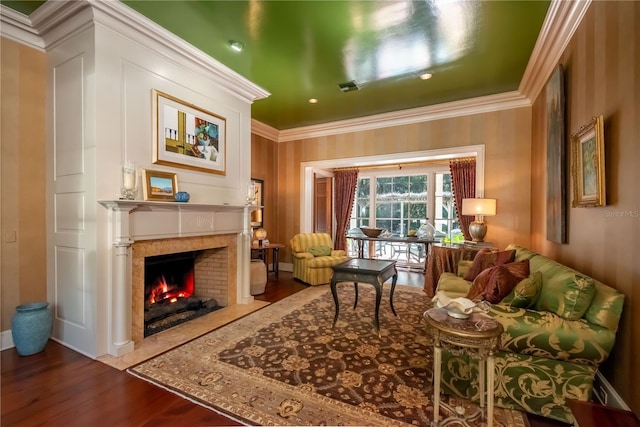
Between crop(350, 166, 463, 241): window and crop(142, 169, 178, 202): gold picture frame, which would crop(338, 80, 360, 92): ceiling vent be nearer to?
crop(142, 169, 178, 202): gold picture frame

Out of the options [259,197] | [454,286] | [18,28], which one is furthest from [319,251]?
[18,28]

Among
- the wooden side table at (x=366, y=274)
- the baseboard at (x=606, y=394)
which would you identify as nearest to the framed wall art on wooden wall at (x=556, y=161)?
the baseboard at (x=606, y=394)

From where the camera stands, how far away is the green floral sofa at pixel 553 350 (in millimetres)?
1650

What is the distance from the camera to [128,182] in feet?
8.66

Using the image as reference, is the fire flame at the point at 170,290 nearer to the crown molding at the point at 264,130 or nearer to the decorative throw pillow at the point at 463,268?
the crown molding at the point at 264,130

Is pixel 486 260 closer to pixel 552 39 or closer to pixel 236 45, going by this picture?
pixel 552 39

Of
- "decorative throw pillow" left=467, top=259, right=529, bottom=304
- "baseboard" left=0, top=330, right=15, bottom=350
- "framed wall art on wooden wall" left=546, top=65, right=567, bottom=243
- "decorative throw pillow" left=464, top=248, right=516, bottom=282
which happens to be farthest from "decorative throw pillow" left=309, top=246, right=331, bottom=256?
"baseboard" left=0, top=330, right=15, bottom=350

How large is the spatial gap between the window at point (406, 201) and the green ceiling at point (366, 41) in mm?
2461

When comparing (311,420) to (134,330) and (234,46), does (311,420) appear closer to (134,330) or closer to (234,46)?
(134,330)

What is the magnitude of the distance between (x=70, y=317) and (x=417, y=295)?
4270 mm

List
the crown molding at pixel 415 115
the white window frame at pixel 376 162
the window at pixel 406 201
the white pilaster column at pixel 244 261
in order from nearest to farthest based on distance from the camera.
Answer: the white pilaster column at pixel 244 261 < the crown molding at pixel 415 115 < the white window frame at pixel 376 162 < the window at pixel 406 201

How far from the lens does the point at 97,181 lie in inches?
98.8

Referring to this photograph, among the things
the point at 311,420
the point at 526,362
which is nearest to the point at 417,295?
the point at 526,362

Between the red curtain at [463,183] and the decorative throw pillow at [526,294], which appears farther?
the red curtain at [463,183]
